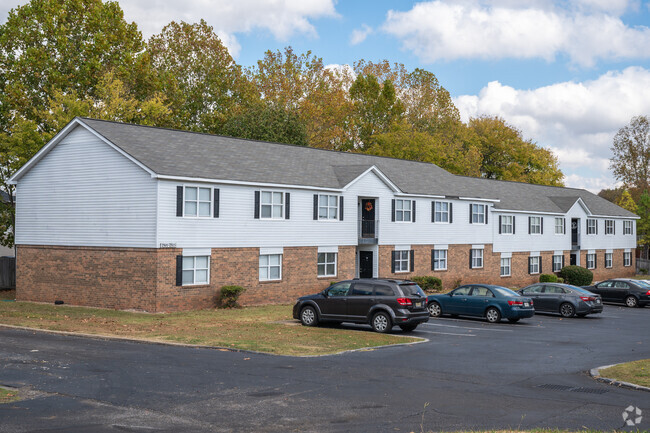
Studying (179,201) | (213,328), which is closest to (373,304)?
(213,328)

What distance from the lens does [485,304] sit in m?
27.6

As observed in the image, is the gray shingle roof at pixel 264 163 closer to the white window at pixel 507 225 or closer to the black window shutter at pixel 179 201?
the black window shutter at pixel 179 201

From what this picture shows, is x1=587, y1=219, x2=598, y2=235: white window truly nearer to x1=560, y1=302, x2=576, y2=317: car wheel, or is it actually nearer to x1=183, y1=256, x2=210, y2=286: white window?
x1=560, y1=302, x2=576, y2=317: car wheel

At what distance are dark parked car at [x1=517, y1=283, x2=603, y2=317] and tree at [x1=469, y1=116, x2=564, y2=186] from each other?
4868 centimetres

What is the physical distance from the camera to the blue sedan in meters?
27.1

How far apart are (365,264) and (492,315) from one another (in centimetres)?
1337

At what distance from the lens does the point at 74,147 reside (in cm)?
3136

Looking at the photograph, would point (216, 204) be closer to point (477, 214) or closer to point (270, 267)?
point (270, 267)

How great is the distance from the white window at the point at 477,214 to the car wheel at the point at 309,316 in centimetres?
2533

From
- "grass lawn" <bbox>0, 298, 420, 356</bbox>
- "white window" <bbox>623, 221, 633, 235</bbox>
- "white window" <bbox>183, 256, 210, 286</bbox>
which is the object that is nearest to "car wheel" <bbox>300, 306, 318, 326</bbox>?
"grass lawn" <bbox>0, 298, 420, 356</bbox>

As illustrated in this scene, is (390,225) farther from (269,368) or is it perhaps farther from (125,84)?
(269,368)

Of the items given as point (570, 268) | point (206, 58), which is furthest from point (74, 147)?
point (570, 268)

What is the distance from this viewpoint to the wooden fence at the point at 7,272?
42.3m

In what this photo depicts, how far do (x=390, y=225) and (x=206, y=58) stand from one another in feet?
102
